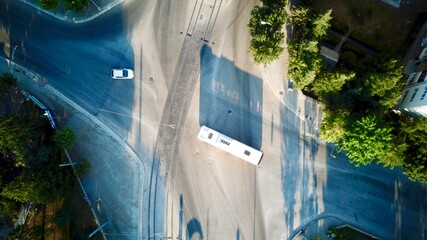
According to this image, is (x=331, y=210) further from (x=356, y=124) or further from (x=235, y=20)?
(x=235, y=20)

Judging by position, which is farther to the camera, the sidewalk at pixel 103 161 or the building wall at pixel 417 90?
the sidewalk at pixel 103 161

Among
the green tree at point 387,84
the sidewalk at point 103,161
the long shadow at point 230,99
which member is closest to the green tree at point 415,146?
the green tree at point 387,84

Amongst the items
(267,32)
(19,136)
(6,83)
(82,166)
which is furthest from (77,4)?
(267,32)

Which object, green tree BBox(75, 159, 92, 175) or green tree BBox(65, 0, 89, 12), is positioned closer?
green tree BBox(65, 0, 89, 12)

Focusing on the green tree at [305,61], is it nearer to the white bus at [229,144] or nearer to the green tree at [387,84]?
the green tree at [387,84]

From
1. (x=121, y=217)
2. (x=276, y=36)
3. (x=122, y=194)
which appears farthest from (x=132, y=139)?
(x=276, y=36)

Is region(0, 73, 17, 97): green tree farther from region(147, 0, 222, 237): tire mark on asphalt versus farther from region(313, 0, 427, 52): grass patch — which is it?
region(313, 0, 427, 52): grass patch

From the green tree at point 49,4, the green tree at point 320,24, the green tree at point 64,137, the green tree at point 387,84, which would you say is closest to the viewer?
the green tree at point 387,84

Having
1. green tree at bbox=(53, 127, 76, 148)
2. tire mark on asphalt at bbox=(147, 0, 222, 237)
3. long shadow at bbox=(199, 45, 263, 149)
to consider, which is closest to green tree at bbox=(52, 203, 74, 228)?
green tree at bbox=(53, 127, 76, 148)
